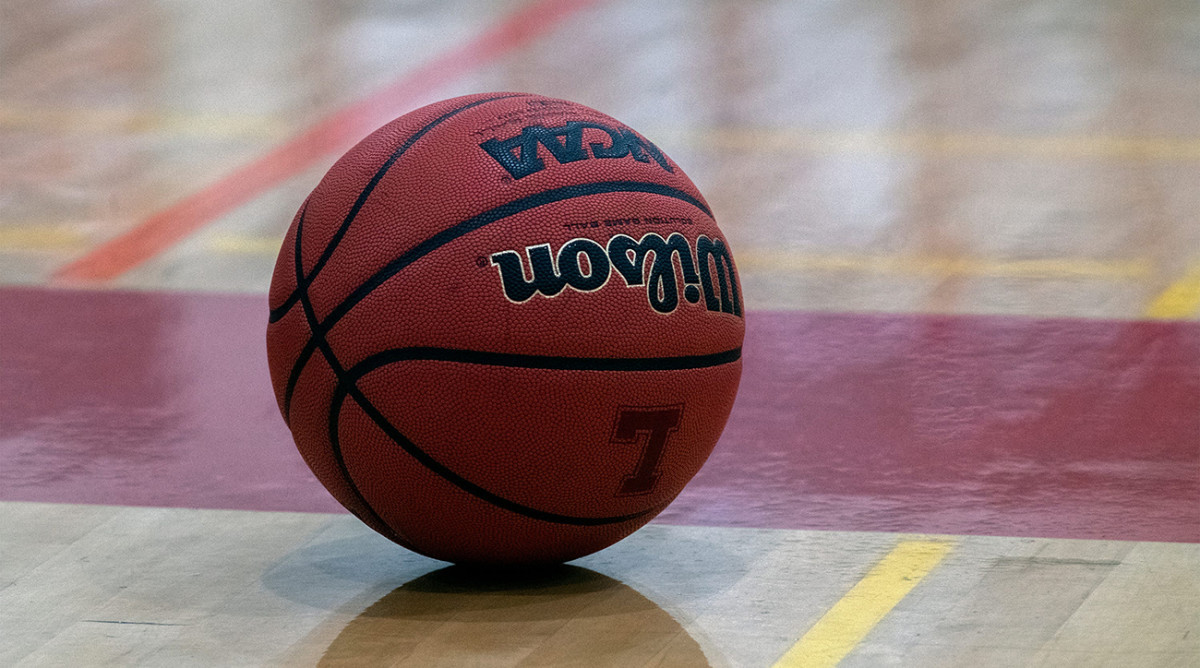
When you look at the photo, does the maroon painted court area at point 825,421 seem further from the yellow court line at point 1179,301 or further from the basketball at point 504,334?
the basketball at point 504,334

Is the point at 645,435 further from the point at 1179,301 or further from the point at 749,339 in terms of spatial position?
the point at 1179,301

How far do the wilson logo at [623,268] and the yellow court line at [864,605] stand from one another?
71 cm

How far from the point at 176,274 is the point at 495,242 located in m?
3.45

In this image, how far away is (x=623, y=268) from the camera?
11.9 feet

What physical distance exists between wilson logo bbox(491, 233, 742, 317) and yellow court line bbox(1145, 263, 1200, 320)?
2845 mm

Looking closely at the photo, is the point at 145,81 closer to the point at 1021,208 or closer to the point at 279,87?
the point at 279,87

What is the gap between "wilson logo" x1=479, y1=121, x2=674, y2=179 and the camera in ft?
12.1

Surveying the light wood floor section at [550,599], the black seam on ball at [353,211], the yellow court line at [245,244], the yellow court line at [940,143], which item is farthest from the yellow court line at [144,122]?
the black seam on ball at [353,211]

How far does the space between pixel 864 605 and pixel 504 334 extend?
995mm

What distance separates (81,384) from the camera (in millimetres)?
5445

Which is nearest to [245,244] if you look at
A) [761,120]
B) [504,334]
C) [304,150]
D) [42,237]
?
[42,237]

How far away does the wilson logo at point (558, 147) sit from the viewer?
3697mm

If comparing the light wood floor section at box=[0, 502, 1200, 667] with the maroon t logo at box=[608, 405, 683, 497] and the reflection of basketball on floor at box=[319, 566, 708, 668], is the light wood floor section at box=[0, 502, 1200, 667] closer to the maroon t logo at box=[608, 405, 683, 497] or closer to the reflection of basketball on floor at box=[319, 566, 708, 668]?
the reflection of basketball on floor at box=[319, 566, 708, 668]

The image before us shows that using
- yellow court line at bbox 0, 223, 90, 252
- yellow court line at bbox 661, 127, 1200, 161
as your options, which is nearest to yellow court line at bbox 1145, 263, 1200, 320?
yellow court line at bbox 661, 127, 1200, 161
